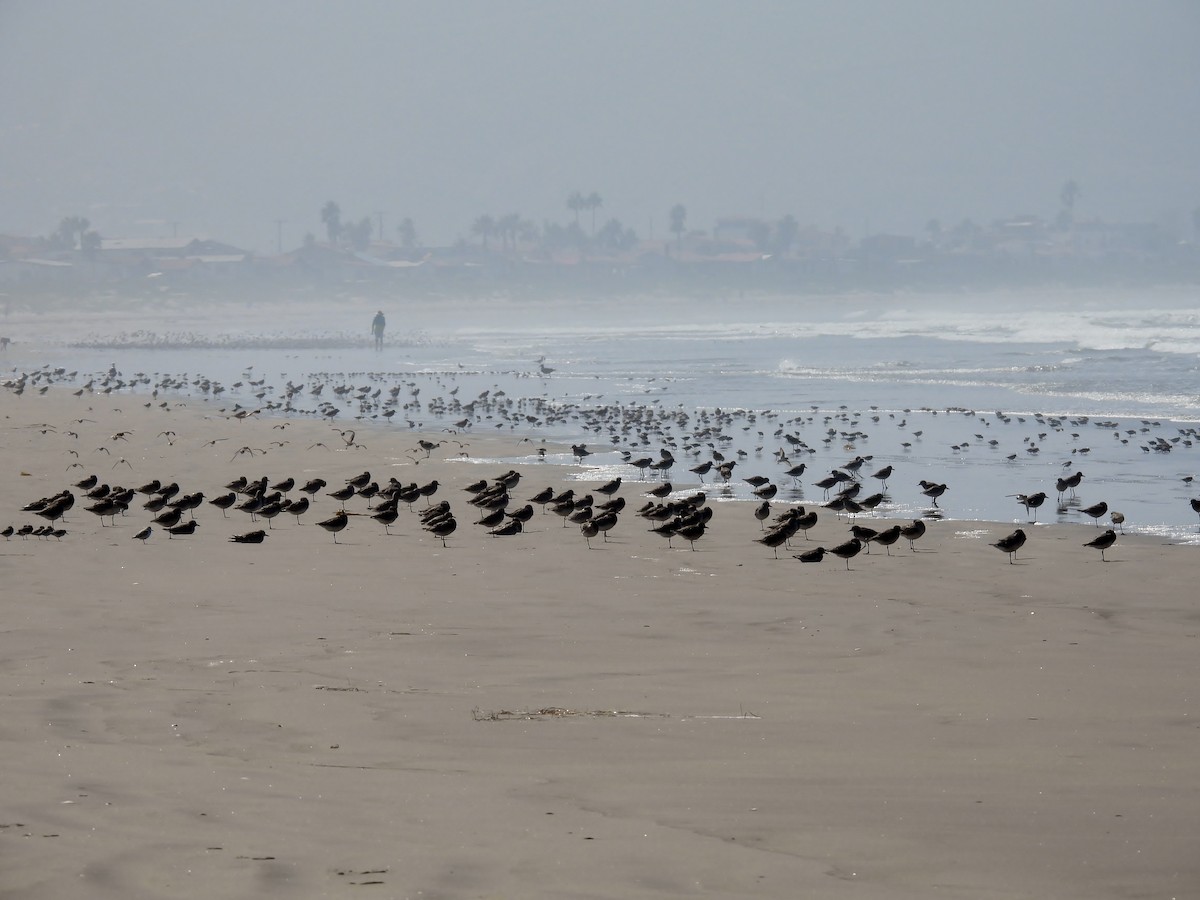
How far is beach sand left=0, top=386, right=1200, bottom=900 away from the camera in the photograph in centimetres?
566

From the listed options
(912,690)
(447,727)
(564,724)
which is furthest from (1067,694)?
(447,727)

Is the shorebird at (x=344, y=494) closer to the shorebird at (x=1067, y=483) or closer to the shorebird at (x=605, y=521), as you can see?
the shorebird at (x=605, y=521)

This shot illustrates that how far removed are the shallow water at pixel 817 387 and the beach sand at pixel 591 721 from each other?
233 inches

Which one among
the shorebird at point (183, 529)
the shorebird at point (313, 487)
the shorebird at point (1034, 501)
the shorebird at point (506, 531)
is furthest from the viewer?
the shorebird at point (313, 487)

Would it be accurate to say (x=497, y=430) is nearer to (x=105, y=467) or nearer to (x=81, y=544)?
(x=105, y=467)

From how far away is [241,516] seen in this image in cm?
1686

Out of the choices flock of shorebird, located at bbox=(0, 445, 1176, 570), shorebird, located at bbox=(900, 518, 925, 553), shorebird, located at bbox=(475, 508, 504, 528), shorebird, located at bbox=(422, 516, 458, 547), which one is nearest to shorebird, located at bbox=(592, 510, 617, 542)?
flock of shorebird, located at bbox=(0, 445, 1176, 570)

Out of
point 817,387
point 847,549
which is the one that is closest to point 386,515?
point 847,549

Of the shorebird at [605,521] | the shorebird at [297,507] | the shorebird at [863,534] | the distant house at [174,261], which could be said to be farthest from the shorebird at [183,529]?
the distant house at [174,261]

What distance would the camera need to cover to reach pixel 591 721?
793 centimetres

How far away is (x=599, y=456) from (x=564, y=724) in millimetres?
17405

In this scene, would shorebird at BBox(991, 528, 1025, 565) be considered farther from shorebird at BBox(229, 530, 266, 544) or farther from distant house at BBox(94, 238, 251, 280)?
distant house at BBox(94, 238, 251, 280)

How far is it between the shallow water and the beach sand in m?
5.91

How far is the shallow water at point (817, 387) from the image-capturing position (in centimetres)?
2248
